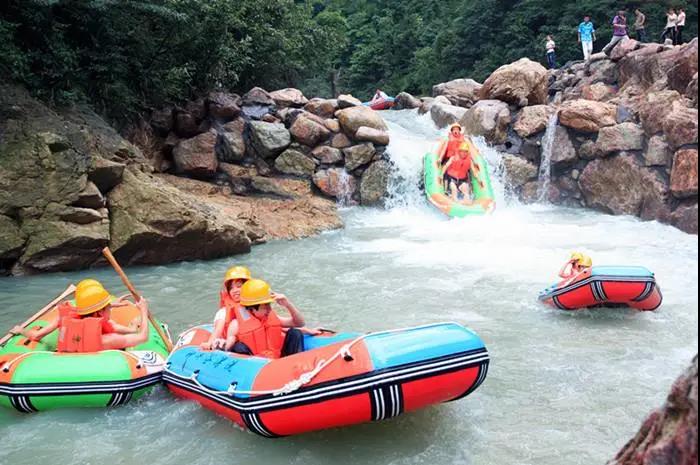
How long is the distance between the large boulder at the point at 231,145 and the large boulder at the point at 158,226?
10.3 ft

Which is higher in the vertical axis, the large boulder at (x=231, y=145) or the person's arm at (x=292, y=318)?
the large boulder at (x=231, y=145)

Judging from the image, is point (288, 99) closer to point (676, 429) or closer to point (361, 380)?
point (361, 380)

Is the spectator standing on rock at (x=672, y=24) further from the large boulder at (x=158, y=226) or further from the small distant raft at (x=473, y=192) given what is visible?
the large boulder at (x=158, y=226)

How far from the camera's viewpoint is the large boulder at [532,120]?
39.3ft

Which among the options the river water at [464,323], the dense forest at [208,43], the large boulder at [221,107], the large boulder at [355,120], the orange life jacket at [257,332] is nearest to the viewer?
the river water at [464,323]

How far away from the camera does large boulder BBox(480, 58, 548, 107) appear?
12758mm

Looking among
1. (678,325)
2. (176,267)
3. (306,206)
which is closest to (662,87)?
(306,206)

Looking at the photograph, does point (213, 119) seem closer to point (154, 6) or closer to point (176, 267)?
point (154, 6)

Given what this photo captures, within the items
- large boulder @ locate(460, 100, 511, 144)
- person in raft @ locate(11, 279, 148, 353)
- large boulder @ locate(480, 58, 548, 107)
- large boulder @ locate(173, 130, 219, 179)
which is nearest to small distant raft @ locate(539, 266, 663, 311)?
person in raft @ locate(11, 279, 148, 353)

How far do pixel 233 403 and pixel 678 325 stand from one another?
368cm

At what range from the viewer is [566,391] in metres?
3.75

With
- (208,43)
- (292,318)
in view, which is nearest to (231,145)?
(208,43)


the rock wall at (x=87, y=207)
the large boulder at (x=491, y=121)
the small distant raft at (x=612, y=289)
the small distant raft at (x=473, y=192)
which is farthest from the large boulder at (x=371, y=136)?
the small distant raft at (x=612, y=289)

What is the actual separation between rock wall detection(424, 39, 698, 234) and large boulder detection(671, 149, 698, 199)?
15 mm
